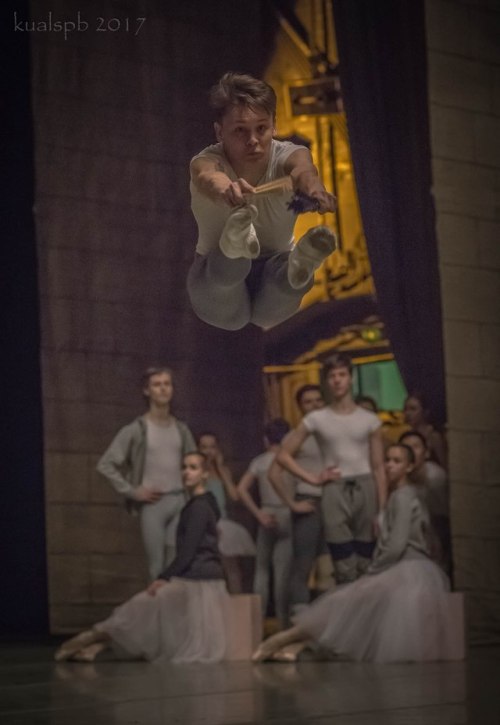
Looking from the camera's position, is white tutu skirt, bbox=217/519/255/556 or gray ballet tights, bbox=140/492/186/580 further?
white tutu skirt, bbox=217/519/255/556

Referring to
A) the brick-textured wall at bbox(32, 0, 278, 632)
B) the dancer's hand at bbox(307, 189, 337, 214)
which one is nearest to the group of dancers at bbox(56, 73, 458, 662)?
the brick-textured wall at bbox(32, 0, 278, 632)

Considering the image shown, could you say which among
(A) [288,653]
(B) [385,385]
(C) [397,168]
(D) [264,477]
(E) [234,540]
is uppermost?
(C) [397,168]

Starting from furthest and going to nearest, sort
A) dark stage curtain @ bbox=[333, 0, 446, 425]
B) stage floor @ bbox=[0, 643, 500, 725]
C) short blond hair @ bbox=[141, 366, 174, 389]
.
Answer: dark stage curtain @ bbox=[333, 0, 446, 425], short blond hair @ bbox=[141, 366, 174, 389], stage floor @ bbox=[0, 643, 500, 725]

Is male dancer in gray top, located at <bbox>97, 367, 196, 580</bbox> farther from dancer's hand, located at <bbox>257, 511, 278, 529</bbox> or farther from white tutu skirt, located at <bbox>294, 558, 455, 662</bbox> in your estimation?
white tutu skirt, located at <bbox>294, 558, 455, 662</bbox>

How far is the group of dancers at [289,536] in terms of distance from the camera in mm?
5664

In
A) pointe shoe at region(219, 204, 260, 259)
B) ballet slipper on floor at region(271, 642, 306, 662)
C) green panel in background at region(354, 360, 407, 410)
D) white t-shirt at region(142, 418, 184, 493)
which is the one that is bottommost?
ballet slipper on floor at region(271, 642, 306, 662)

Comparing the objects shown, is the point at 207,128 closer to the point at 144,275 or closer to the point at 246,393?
the point at 144,275

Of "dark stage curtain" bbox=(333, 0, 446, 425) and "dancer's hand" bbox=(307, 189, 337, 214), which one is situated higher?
"dark stage curtain" bbox=(333, 0, 446, 425)

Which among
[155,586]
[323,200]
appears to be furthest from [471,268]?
[323,200]

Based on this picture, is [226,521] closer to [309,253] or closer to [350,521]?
[350,521]

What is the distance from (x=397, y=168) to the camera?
21.5ft

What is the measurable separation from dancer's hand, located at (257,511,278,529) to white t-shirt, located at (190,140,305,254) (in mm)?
2384

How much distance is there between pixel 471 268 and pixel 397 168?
61 cm

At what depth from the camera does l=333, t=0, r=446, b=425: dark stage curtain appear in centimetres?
643
